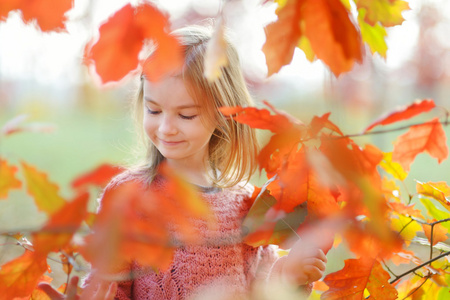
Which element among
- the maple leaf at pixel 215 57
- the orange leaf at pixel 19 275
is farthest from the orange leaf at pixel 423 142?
the orange leaf at pixel 19 275

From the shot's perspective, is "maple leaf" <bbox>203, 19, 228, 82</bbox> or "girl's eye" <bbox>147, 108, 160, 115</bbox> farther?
"girl's eye" <bbox>147, 108, 160, 115</bbox>

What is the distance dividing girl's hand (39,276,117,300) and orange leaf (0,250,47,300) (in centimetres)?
4

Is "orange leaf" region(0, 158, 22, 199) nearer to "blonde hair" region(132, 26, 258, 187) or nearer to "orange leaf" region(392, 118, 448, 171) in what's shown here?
"blonde hair" region(132, 26, 258, 187)

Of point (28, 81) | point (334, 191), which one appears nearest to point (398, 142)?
point (334, 191)

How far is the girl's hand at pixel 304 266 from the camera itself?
849 mm

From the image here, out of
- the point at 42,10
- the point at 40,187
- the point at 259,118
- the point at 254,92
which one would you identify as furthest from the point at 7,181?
Answer: the point at 254,92

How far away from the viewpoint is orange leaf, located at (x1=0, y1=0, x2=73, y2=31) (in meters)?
0.57

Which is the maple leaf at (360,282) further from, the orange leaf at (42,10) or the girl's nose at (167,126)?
the orange leaf at (42,10)

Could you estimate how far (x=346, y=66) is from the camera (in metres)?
0.52

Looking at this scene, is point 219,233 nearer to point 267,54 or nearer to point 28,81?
point 267,54

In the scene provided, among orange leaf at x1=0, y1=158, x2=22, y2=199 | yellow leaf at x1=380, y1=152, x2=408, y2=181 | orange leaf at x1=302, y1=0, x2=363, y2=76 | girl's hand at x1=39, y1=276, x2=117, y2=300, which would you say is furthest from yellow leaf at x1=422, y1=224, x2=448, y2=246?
orange leaf at x1=0, y1=158, x2=22, y2=199

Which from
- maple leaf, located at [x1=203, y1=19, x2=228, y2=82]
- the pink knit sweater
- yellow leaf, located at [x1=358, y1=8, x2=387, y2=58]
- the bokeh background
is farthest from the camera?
the bokeh background

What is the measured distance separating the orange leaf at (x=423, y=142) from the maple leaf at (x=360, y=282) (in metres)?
0.20

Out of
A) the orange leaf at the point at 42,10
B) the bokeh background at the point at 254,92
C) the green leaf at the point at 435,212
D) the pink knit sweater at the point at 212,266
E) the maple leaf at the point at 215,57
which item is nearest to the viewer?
the maple leaf at the point at 215,57
